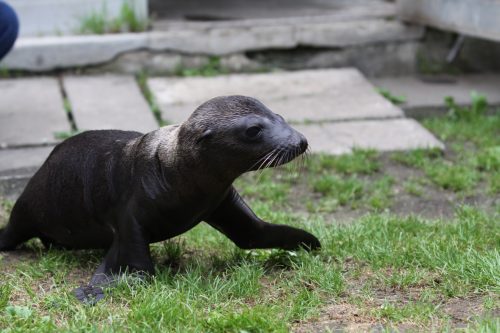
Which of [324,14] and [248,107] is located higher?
[248,107]

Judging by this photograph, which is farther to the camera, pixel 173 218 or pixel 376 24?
pixel 376 24

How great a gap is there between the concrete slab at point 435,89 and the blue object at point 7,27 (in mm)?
3649

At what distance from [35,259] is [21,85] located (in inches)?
152

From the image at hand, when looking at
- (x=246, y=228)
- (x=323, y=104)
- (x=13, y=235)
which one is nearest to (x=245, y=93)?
(x=323, y=104)

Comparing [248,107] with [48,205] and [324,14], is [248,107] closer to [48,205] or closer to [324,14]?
[48,205]

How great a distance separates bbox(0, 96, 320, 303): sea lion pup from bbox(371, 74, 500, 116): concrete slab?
12.9ft

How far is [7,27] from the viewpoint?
23.5 feet

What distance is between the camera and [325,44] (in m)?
9.33

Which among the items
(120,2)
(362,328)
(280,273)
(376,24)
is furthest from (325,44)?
(362,328)

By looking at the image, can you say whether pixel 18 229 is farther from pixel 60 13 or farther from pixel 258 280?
pixel 60 13

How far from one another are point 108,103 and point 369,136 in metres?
2.40

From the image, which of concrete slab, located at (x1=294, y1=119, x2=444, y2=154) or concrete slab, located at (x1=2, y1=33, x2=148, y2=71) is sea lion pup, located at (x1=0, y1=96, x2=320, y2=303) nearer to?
concrete slab, located at (x1=294, y1=119, x2=444, y2=154)

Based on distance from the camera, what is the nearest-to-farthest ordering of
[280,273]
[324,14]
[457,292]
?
[457,292] < [280,273] < [324,14]

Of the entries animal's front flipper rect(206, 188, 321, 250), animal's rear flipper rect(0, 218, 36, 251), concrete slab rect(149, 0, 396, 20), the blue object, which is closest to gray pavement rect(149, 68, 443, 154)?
concrete slab rect(149, 0, 396, 20)
